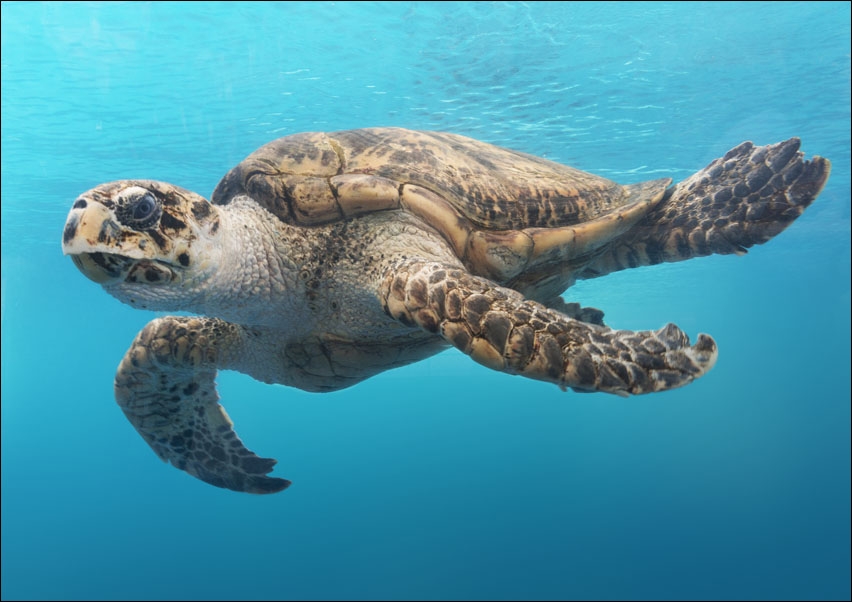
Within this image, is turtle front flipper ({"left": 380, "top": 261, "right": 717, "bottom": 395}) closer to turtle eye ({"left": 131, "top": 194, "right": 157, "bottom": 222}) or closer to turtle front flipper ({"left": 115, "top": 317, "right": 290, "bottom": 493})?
turtle eye ({"left": 131, "top": 194, "right": 157, "bottom": 222})

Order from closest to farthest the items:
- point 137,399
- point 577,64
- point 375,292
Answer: point 375,292, point 137,399, point 577,64

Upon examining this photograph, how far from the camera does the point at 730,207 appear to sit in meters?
4.25

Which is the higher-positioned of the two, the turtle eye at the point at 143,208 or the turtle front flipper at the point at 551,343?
the turtle eye at the point at 143,208

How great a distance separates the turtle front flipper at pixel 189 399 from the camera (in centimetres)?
395

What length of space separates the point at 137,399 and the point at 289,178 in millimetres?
2513

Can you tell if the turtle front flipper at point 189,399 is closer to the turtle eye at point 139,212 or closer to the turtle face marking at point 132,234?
the turtle face marking at point 132,234

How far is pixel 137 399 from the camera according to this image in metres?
4.39

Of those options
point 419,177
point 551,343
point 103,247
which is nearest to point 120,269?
point 103,247

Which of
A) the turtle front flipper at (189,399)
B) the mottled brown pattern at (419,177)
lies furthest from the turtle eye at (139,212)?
the turtle front flipper at (189,399)

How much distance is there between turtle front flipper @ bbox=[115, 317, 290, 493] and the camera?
395 cm

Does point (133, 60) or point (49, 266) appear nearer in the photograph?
point (133, 60)

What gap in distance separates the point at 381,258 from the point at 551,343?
4.24ft

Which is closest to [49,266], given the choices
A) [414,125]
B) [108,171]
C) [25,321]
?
[108,171]

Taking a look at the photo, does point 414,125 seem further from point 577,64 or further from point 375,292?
point 375,292
